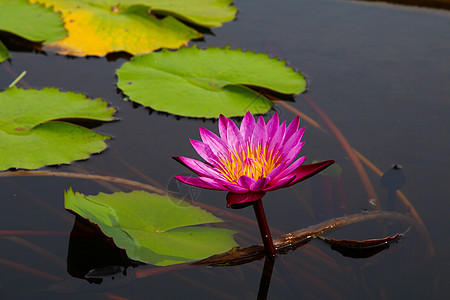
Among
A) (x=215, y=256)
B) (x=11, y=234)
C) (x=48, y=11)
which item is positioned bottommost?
(x=11, y=234)

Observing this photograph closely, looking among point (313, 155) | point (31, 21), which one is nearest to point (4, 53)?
point (31, 21)

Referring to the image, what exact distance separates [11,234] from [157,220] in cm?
56

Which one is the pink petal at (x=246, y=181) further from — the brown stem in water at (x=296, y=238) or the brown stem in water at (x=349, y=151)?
the brown stem in water at (x=349, y=151)

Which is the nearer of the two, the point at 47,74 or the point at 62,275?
the point at 62,275

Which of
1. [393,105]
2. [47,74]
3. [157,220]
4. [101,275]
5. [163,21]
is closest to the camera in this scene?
[101,275]

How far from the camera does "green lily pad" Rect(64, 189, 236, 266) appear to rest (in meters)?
1.65

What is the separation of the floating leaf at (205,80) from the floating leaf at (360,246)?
0.96 m

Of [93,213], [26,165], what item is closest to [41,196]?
[26,165]

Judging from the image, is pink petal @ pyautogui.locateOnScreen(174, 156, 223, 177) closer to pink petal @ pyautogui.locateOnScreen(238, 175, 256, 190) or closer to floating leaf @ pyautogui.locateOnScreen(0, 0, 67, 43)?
pink petal @ pyautogui.locateOnScreen(238, 175, 256, 190)

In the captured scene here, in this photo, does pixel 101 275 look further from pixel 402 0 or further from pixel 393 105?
pixel 402 0

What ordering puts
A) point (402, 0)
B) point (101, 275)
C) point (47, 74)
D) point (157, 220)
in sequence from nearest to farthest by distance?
point (101, 275) → point (157, 220) → point (47, 74) → point (402, 0)

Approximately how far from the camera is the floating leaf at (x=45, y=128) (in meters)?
2.24

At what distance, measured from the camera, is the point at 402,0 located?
3.79m

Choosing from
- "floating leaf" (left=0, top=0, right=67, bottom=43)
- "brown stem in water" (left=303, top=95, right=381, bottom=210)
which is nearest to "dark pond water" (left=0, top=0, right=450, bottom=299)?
"brown stem in water" (left=303, top=95, right=381, bottom=210)
